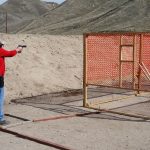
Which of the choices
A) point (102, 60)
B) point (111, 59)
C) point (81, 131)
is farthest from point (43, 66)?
point (81, 131)

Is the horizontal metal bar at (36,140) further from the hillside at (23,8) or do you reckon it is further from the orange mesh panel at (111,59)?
the hillside at (23,8)

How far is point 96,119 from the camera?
10.6m

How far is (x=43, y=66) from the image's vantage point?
57.8 ft

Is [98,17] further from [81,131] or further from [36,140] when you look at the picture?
[36,140]

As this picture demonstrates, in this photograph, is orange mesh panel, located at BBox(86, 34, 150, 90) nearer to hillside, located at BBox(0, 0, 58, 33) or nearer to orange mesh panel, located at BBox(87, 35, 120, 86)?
orange mesh panel, located at BBox(87, 35, 120, 86)

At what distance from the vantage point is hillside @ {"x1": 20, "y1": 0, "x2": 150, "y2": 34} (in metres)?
38.0

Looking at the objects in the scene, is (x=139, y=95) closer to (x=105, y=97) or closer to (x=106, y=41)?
(x=105, y=97)

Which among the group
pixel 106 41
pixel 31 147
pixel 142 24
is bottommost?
pixel 31 147

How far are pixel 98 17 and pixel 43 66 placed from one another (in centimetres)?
2647

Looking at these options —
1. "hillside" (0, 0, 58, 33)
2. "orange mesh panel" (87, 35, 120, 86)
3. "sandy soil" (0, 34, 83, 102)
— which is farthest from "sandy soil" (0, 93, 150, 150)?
"hillside" (0, 0, 58, 33)

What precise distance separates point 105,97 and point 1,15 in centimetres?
6730

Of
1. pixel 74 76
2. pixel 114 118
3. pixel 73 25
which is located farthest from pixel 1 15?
pixel 114 118

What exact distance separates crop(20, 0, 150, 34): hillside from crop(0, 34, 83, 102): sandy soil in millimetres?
14548

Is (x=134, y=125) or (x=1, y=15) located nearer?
(x=134, y=125)
